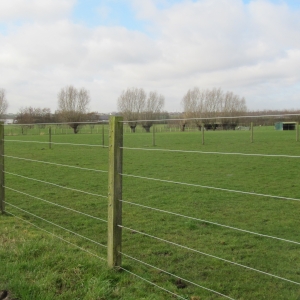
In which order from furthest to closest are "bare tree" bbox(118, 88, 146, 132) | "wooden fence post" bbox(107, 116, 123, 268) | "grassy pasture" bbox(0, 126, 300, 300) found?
1. "bare tree" bbox(118, 88, 146, 132)
2. "wooden fence post" bbox(107, 116, 123, 268)
3. "grassy pasture" bbox(0, 126, 300, 300)

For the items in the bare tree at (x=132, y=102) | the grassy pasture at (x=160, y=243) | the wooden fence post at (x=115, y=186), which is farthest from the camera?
the bare tree at (x=132, y=102)

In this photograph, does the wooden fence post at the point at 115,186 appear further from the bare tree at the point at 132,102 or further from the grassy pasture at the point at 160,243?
the bare tree at the point at 132,102

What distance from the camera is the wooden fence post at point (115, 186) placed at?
9.80 ft

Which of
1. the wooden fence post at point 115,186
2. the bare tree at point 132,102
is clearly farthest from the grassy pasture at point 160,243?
the bare tree at point 132,102

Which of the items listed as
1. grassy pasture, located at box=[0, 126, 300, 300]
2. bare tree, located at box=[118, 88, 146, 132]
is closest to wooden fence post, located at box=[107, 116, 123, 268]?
grassy pasture, located at box=[0, 126, 300, 300]

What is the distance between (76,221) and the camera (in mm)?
5078

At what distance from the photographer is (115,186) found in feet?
9.93

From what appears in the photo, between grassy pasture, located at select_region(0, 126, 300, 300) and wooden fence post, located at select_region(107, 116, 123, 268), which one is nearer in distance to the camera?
grassy pasture, located at select_region(0, 126, 300, 300)

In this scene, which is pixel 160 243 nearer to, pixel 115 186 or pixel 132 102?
pixel 115 186

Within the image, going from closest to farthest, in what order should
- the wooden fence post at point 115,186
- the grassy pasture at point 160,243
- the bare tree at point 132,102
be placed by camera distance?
the grassy pasture at point 160,243, the wooden fence post at point 115,186, the bare tree at point 132,102

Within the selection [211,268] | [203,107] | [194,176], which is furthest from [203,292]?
[203,107]

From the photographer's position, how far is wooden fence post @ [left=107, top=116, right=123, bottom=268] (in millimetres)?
2988

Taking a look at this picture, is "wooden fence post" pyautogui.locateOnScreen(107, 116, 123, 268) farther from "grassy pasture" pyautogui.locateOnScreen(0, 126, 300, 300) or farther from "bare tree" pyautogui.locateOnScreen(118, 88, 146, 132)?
"bare tree" pyautogui.locateOnScreen(118, 88, 146, 132)

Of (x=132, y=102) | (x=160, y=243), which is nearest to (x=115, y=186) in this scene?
(x=160, y=243)
